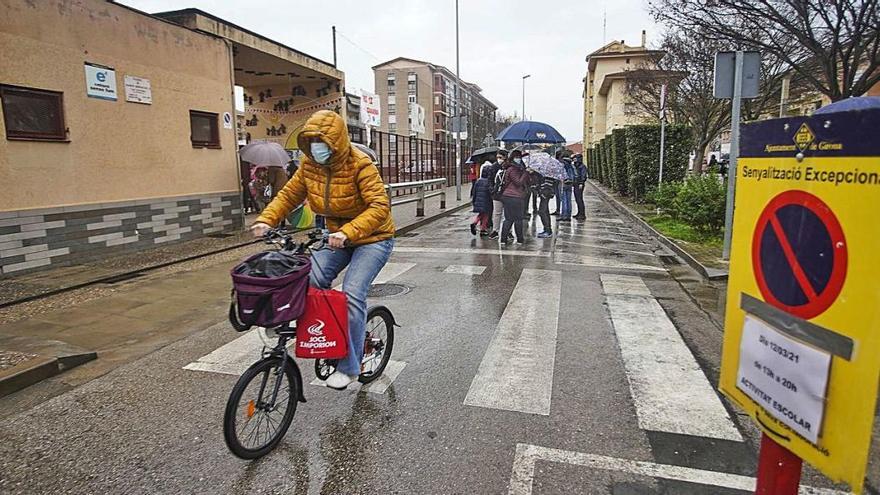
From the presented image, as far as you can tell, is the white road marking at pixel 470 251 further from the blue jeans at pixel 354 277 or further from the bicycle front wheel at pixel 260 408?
the bicycle front wheel at pixel 260 408

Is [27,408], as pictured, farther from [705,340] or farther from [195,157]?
[195,157]

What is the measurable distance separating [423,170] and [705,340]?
71.8 feet

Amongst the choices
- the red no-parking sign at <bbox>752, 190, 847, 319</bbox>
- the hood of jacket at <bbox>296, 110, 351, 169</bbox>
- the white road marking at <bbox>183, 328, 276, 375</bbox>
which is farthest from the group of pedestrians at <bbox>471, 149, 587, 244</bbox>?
the red no-parking sign at <bbox>752, 190, 847, 319</bbox>

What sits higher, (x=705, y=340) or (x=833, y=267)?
(x=833, y=267)

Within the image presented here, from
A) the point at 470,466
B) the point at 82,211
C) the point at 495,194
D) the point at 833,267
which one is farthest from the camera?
the point at 495,194

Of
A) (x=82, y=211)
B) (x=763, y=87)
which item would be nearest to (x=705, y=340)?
(x=82, y=211)

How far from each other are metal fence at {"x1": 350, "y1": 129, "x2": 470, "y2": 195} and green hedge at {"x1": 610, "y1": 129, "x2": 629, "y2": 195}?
27.1 ft

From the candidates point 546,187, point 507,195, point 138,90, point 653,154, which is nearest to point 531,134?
point 653,154

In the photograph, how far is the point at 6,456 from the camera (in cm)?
317

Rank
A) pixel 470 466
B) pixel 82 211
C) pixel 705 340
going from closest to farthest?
pixel 470 466 → pixel 705 340 → pixel 82 211

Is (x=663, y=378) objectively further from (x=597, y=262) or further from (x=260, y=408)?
(x=597, y=262)

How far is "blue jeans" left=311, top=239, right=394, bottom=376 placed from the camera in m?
3.53

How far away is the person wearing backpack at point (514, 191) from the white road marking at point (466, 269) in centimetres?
240

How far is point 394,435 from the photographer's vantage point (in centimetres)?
336
